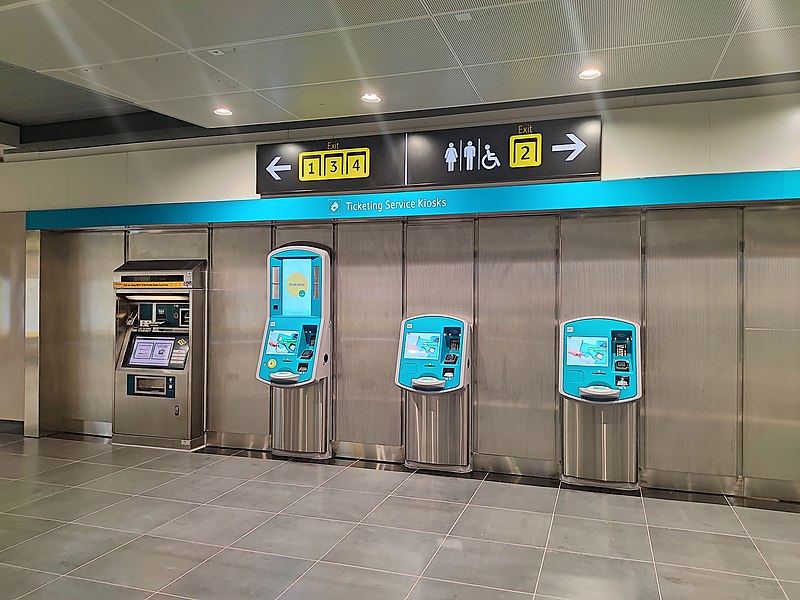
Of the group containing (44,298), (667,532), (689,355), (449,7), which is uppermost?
(449,7)

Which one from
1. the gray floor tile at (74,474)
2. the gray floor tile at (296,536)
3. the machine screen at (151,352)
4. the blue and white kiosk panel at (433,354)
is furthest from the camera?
the machine screen at (151,352)

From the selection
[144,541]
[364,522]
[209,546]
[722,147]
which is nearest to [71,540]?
[144,541]

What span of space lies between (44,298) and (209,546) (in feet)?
15.2

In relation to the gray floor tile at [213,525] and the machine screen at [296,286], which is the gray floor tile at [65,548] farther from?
the machine screen at [296,286]

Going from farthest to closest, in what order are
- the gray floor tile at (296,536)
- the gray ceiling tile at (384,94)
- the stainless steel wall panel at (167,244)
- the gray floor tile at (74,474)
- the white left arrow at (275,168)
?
1. the stainless steel wall panel at (167,244)
2. the white left arrow at (275,168)
3. the gray floor tile at (74,474)
4. the gray ceiling tile at (384,94)
5. the gray floor tile at (296,536)

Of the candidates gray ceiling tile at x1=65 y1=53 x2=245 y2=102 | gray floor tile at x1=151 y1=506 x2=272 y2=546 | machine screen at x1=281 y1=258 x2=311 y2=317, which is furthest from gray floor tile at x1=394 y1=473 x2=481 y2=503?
gray ceiling tile at x1=65 y1=53 x2=245 y2=102

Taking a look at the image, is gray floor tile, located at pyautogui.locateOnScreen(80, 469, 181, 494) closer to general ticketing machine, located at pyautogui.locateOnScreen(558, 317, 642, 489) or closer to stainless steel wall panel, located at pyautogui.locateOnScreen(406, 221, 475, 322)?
stainless steel wall panel, located at pyautogui.locateOnScreen(406, 221, 475, 322)

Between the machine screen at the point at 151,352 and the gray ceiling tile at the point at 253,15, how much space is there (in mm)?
3906

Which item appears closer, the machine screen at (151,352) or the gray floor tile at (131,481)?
the gray floor tile at (131,481)

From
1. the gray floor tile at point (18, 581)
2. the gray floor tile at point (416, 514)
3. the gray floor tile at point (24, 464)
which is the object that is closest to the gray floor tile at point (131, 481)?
the gray floor tile at point (24, 464)

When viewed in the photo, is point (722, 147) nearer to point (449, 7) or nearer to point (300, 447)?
point (449, 7)

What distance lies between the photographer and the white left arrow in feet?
20.9

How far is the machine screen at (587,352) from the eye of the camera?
5527 mm

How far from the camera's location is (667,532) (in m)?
4.54
